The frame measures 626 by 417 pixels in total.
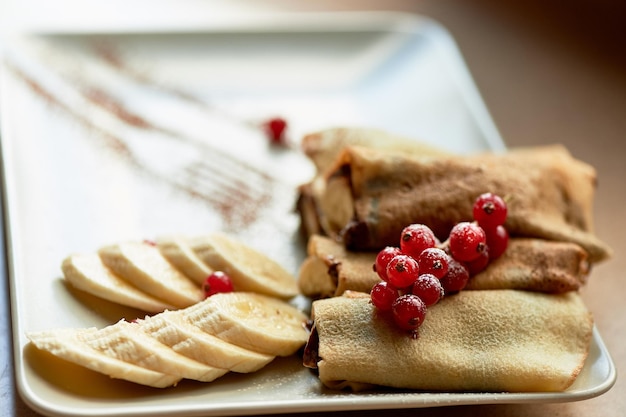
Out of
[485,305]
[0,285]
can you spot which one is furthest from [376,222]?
[0,285]

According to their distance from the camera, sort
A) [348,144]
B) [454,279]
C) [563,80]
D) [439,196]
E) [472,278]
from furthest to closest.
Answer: [563,80] → [348,144] → [439,196] → [472,278] → [454,279]

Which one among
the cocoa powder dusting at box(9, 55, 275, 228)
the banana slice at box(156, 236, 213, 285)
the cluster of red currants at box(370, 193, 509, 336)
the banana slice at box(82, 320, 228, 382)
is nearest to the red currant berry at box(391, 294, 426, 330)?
the cluster of red currants at box(370, 193, 509, 336)

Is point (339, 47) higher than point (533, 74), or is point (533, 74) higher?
point (339, 47)

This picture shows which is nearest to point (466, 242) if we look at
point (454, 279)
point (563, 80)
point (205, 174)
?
point (454, 279)

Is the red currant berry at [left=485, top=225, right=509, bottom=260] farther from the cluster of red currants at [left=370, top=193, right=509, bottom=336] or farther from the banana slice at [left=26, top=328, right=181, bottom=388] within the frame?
the banana slice at [left=26, top=328, right=181, bottom=388]

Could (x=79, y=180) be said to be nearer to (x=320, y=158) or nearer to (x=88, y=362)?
(x=320, y=158)

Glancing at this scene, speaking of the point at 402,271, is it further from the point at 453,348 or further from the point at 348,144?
the point at 348,144
